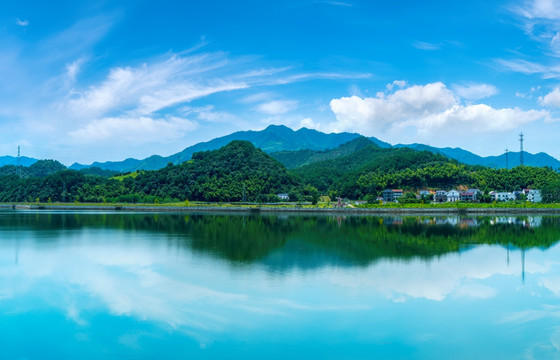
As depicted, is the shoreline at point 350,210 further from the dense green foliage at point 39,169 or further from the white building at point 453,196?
the dense green foliage at point 39,169

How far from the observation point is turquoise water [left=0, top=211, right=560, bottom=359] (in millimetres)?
7727

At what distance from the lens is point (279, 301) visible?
10.1 meters

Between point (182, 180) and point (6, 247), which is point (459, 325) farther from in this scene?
point (182, 180)

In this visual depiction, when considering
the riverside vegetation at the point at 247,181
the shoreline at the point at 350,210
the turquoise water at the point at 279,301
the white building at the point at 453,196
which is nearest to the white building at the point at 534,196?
the riverside vegetation at the point at 247,181

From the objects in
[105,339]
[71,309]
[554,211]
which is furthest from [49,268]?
[554,211]

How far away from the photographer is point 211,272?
13164 millimetres

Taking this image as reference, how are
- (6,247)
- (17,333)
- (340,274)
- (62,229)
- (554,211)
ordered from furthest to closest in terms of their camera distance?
(554,211)
(62,229)
(6,247)
(340,274)
(17,333)

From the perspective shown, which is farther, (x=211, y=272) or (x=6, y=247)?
(x=6, y=247)

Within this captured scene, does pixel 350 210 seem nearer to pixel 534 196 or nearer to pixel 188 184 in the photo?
pixel 534 196

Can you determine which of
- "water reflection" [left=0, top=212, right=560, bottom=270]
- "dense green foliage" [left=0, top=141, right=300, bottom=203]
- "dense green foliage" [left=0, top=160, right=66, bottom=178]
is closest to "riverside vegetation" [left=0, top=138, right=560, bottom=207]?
"dense green foliage" [left=0, top=141, right=300, bottom=203]

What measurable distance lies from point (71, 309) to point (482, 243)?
57.4 ft

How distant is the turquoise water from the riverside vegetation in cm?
3700

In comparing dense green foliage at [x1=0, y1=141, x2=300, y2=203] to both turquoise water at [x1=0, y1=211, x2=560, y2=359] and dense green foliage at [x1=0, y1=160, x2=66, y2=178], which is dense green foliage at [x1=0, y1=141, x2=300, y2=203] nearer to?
dense green foliage at [x1=0, y1=160, x2=66, y2=178]

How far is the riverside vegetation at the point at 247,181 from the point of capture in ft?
199
